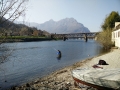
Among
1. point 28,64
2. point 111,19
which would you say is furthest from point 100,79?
point 111,19

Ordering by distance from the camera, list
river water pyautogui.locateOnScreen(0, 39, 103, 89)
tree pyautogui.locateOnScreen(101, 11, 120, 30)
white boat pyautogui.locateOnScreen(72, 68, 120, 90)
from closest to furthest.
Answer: white boat pyautogui.locateOnScreen(72, 68, 120, 90)
river water pyautogui.locateOnScreen(0, 39, 103, 89)
tree pyautogui.locateOnScreen(101, 11, 120, 30)

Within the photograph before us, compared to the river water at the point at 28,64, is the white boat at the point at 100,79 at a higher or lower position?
higher

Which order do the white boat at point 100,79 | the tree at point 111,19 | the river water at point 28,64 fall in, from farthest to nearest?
the tree at point 111,19 < the river water at point 28,64 < the white boat at point 100,79

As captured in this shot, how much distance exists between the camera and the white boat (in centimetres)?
1002

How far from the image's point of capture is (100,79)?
1048 cm

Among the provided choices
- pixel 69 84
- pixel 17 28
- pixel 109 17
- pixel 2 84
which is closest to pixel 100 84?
pixel 69 84

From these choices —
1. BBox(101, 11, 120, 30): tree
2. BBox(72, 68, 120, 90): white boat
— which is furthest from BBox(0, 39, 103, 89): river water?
BBox(101, 11, 120, 30): tree

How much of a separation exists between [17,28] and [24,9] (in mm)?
1376

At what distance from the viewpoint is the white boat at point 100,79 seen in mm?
10016

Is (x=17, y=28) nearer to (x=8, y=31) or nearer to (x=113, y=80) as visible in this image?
(x=8, y=31)

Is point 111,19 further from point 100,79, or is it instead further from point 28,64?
point 100,79

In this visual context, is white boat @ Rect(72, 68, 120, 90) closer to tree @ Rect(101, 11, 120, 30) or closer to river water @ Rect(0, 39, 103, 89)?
river water @ Rect(0, 39, 103, 89)

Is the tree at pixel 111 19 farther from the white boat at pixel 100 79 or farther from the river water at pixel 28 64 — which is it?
the white boat at pixel 100 79

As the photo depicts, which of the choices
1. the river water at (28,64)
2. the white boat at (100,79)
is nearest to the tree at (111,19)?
the river water at (28,64)
